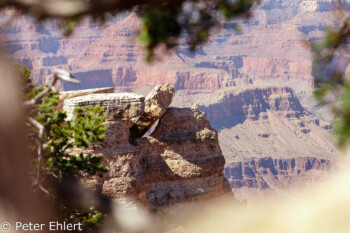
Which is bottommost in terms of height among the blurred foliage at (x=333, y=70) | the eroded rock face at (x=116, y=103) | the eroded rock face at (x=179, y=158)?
the eroded rock face at (x=179, y=158)

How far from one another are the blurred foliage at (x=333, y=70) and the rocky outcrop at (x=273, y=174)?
2453 inches

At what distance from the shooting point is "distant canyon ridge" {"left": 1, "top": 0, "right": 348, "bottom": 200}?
7638 cm

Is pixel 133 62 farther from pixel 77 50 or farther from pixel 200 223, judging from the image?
pixel 200 223

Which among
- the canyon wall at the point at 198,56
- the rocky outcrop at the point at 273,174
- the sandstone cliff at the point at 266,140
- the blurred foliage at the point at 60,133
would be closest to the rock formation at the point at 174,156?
the blurred foliage at the point at 60,133

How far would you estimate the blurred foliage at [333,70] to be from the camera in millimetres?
6406

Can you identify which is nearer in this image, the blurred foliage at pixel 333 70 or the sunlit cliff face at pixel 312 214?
the blurred foliage at pixel 333 70

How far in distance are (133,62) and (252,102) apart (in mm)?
32064

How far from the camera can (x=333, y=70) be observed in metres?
6.93

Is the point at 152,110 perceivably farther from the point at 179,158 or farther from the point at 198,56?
the point at 198,56

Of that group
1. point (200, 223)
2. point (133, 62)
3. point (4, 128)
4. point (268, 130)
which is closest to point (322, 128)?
point (268, 130)

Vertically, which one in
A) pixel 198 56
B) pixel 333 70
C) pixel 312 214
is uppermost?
pixel 333 70

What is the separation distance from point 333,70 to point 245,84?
10947 centimetres

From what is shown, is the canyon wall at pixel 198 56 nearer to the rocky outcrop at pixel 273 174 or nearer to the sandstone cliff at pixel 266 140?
the sandstone cliff at pixel 266 140

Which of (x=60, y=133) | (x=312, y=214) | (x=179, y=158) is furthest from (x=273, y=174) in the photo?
(x=60, y=133)
